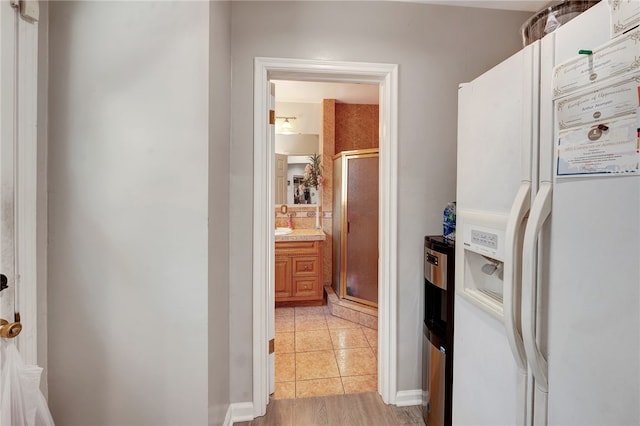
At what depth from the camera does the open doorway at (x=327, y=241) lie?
7.30 feet

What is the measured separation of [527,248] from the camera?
0.78 metres

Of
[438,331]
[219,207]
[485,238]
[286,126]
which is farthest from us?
[286,126]

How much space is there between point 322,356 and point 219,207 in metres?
1.62

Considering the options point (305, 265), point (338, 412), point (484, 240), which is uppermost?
point (484, 240)

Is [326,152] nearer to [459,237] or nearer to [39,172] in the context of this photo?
[459,237]

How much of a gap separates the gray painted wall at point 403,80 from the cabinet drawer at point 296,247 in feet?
5.01

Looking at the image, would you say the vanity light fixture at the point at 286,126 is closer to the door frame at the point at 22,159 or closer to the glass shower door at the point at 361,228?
the glass shower door at the point at 361,228

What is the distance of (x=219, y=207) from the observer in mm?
1426

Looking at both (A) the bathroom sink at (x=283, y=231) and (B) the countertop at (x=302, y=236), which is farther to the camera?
(A) the bathroom sink at (x=283, y=231)

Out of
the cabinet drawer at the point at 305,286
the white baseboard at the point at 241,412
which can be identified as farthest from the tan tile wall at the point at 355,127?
the white baseboard at the point at 241,412

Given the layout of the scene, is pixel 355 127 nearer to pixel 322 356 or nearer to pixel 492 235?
pixel 322 356

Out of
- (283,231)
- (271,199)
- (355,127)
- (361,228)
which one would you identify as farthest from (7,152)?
(355,127)

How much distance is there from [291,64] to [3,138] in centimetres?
132

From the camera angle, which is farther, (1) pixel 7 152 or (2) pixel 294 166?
(2) pixel 294 166
